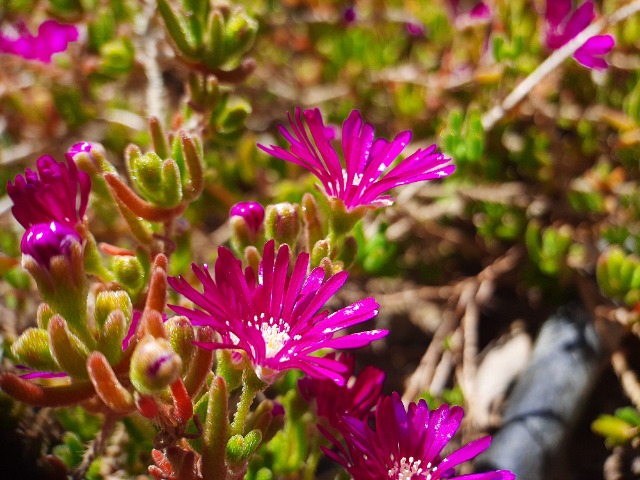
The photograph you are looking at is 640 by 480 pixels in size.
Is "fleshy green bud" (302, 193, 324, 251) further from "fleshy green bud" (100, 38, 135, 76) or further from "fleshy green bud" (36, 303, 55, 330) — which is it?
"fleshy green bud" (100, 38, 135, 76)

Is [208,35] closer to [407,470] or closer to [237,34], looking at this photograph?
Result: [237,34]

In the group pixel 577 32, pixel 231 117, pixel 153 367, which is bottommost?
pixel 153 367

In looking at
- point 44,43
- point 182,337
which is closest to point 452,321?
point 182,337

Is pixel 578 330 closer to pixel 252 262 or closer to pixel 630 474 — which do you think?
pixel 630 474

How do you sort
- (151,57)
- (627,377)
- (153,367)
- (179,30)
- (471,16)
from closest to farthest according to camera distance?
(153,367) → (179,30) → (627,377) → (151,57) → (471,16)

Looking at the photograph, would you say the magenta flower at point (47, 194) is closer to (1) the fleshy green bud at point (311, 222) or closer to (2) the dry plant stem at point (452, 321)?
(1) the fleshy green bud at point (311, 222)

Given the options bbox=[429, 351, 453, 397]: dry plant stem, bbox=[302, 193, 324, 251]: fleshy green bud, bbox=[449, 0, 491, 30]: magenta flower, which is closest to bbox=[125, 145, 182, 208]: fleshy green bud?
bbox=[302, 193, 324, 251]: fleshy green bud

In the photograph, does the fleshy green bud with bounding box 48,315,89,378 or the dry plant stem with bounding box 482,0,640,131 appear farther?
the dry plant stem with bounding box 482,0,640,131
